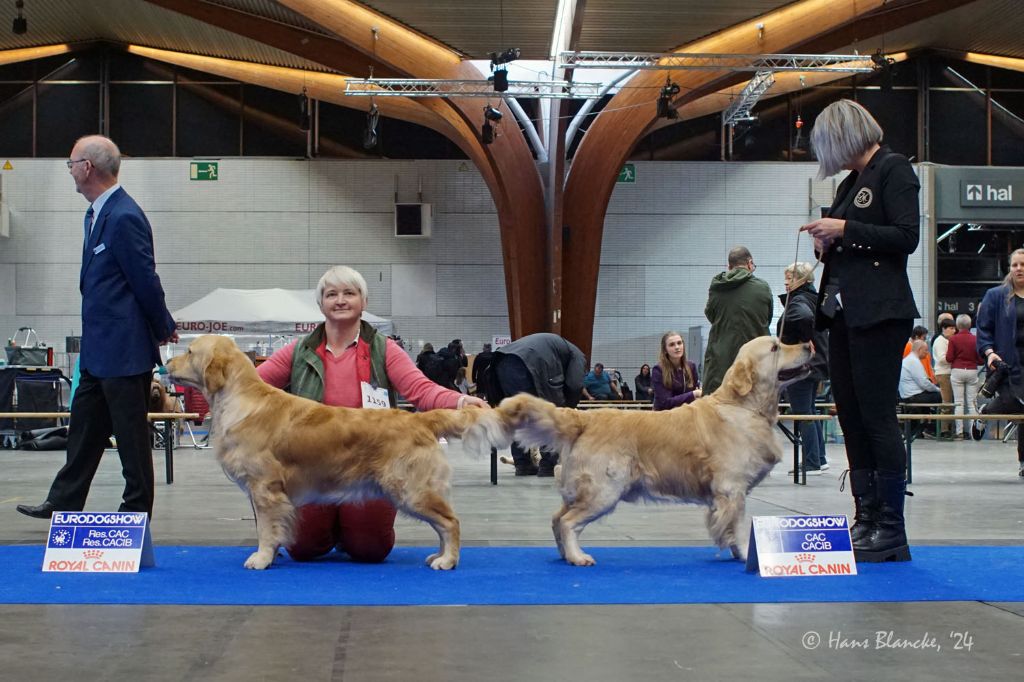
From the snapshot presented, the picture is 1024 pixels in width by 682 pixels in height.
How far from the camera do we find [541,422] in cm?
392

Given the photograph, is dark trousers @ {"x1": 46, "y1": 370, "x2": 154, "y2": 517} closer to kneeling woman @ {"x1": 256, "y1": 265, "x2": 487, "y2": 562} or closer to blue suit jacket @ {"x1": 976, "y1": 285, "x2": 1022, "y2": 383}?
kneeling woman @ {"x1": 256, "y1": 265, "x2": 487, "y2": 562}

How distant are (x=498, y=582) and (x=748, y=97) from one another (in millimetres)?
14499

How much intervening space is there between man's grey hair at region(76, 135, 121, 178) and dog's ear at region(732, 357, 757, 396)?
2.41 m

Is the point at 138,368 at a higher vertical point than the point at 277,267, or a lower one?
lower

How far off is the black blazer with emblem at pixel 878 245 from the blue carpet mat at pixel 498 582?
0.90 metres

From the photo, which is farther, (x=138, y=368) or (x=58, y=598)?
A: (x=138, y=368)

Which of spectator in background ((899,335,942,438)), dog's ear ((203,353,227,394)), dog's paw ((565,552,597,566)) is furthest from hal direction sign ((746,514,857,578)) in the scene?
spectator in background ((899,335,942,438))

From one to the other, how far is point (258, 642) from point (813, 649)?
52.0 inches

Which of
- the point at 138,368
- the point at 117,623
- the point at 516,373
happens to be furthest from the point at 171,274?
the point at 117,623

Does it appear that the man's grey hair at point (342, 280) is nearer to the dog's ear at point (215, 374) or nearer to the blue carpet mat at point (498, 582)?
the dog's ear at point (215, 374)

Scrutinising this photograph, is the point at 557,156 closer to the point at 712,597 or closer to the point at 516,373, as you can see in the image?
the point at 516,373

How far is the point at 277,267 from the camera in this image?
20328mm

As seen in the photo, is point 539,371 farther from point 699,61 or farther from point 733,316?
point 699,61

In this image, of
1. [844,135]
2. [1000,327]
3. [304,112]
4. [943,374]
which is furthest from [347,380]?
[304,112]
